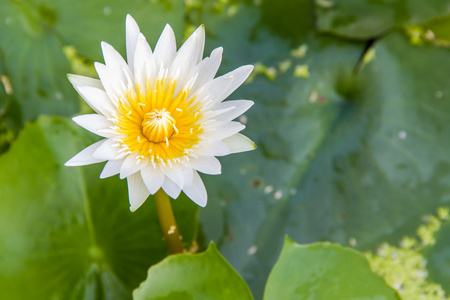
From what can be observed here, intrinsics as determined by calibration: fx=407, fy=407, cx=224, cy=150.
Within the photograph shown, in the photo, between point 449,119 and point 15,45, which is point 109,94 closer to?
point 15,45

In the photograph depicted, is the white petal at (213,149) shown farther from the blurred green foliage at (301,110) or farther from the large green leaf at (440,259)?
the large green leaf at (440,259)

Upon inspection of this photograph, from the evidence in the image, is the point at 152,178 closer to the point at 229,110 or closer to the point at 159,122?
the point at 159,122

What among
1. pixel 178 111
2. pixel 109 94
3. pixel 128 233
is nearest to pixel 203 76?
pixel 178 111

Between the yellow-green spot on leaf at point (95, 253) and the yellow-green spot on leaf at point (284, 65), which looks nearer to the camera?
the yellow-green spot on leaf at point (95, 253)

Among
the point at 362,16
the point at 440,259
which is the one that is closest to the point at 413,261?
the point at 440,259

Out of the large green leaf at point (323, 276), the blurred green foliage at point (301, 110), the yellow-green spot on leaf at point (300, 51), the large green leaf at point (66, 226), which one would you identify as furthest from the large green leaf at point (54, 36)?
the large green leaf at point (323, 276)

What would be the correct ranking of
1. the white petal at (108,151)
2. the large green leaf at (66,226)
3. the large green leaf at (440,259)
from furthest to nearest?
the large green leaf at (440,259) → the large green leaf at (66,226) → the white petal at (108,151)

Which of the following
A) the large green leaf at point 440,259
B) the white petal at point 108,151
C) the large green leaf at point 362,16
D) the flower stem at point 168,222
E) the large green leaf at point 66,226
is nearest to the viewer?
the white petal at point 108,151
